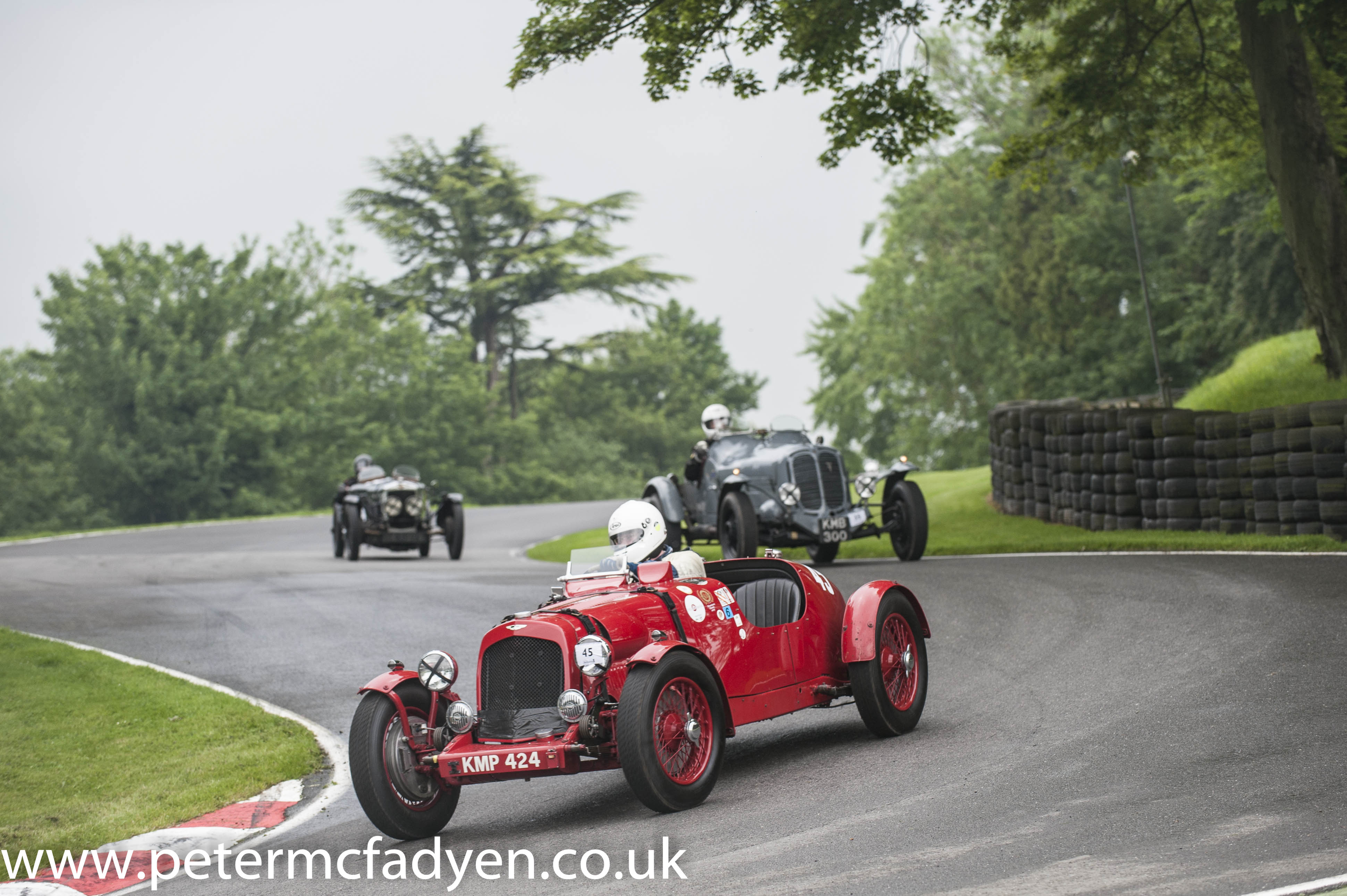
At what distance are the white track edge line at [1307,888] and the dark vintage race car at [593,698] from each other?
2.70m

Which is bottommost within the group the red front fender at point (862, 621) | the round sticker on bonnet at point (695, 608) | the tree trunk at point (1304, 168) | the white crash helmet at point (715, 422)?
the red front fender at point (862, 621)

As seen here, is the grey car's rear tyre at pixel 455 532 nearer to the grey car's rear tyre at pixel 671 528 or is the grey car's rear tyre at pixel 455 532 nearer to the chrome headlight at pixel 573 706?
the grey car's rear tyre at pixel 671 528

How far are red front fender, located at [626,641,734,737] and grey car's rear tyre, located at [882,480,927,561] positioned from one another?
10.7 meters

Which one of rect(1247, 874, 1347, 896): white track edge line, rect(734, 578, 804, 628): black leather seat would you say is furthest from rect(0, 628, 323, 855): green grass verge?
rect(1247, 874, 1347, 896): white track edge line

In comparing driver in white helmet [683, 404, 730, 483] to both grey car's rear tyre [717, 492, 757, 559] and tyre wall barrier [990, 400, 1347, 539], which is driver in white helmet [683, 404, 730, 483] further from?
tyre wall barrier [990, 400, 1347, 539]

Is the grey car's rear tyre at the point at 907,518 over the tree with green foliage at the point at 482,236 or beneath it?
beneath

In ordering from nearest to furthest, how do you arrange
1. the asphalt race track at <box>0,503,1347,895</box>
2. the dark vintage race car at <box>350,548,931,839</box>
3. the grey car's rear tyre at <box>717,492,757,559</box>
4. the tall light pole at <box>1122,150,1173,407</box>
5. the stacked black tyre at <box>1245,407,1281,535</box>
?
the asphalt race track at <box>0,503,1347,895</box>, the dark vintage race car at <box>350,548,931,839</box>, the stacked black tyre at <box>1245,407,1281,535</box>, the grey car's rear tyre at <box>717,492,757,559</box>, the tall light pole at <box>1122,150,1173,407</box>

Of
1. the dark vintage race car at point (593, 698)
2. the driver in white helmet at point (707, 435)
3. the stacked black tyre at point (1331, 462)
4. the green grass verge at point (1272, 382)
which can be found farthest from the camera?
the green grass verge at point (1272, 382)

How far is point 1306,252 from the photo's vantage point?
19250 millimetres

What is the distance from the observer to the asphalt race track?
5148mm

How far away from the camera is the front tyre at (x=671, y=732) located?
613 centimetres

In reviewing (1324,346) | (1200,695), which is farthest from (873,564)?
(1200,695)

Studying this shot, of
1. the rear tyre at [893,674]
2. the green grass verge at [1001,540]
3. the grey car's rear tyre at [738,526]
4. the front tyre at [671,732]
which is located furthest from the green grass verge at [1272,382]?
the front tyre at [671,732]

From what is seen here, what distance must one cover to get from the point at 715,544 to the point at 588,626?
56.3 feet
